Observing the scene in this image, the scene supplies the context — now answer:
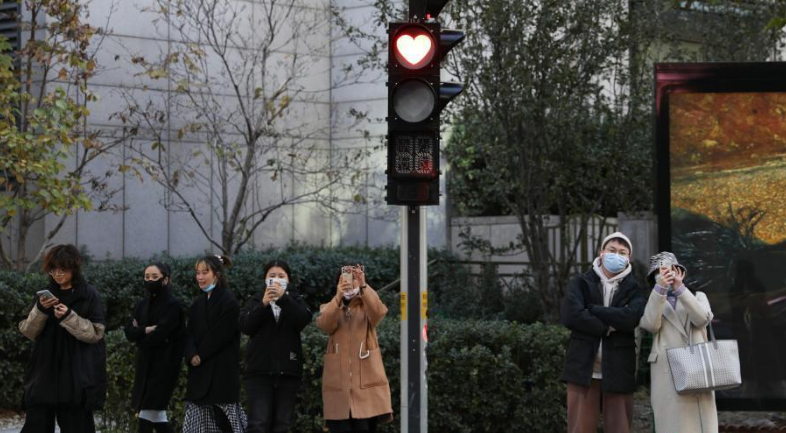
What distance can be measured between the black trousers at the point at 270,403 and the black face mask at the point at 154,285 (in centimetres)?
130

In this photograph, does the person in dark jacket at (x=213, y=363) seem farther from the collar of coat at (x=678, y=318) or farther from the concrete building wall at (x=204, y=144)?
the concrete building wall at (x=204, y=144)

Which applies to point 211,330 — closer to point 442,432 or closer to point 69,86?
point 442,432

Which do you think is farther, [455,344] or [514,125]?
[514,125]

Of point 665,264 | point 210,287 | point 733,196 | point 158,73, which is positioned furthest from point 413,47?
point 158,73

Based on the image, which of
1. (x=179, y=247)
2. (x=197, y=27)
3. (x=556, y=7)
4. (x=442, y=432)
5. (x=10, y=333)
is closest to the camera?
(x=442, y=432)

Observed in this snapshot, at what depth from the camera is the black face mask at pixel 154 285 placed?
34.3 ft

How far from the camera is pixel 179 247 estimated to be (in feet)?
65.1

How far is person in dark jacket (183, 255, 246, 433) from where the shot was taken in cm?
997

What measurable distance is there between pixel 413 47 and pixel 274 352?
9.50 feet

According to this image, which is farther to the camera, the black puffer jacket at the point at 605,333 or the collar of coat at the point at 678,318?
the black puffer jacket at the point at 605,333

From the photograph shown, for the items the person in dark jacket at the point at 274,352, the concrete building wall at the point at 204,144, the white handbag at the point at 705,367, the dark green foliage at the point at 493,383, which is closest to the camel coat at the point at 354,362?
the person in dark jacket at the point at 274,352

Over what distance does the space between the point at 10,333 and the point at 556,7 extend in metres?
7.69

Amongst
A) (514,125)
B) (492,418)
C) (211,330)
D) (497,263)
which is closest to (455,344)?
(492,418)

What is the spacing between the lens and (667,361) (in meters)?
9.07
